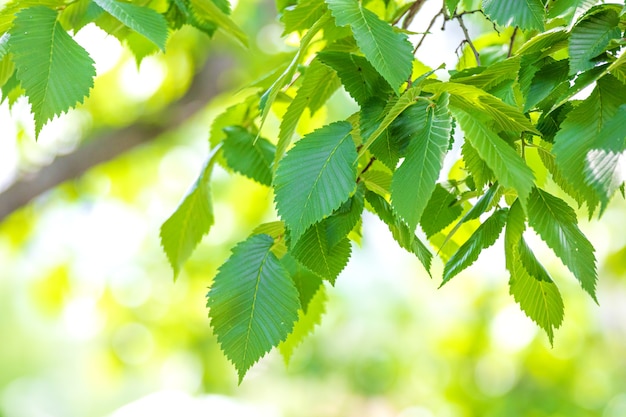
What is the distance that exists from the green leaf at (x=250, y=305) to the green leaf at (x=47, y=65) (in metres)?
0.11

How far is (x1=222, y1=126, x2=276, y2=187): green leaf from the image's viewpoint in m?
0.52

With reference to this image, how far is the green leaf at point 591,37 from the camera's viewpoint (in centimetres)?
31

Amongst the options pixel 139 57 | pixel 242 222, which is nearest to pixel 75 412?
pixel 242 222

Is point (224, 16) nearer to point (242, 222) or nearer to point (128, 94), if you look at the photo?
point (128, 94)

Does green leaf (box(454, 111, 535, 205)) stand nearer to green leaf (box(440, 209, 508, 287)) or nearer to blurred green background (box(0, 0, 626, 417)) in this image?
green leaf (box(440, 209, 508, 287))

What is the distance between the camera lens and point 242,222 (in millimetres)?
2027

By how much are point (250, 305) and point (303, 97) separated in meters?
0.11

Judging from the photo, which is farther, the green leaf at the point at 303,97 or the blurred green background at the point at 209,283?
the blurred green background at the point at 209,283

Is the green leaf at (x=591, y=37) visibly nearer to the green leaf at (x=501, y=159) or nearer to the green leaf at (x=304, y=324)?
the green leaf at (x=501, y=159)

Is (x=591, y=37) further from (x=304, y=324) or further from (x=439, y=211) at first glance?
(x=304, y=324)

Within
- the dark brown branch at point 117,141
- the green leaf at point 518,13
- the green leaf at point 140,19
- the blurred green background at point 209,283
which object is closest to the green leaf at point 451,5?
the green leaf at point 518,13

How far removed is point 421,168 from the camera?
12.3 inches

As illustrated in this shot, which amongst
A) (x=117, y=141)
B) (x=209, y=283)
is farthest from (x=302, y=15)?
(x=209, y=283)

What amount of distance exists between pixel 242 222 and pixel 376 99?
1.68 m
